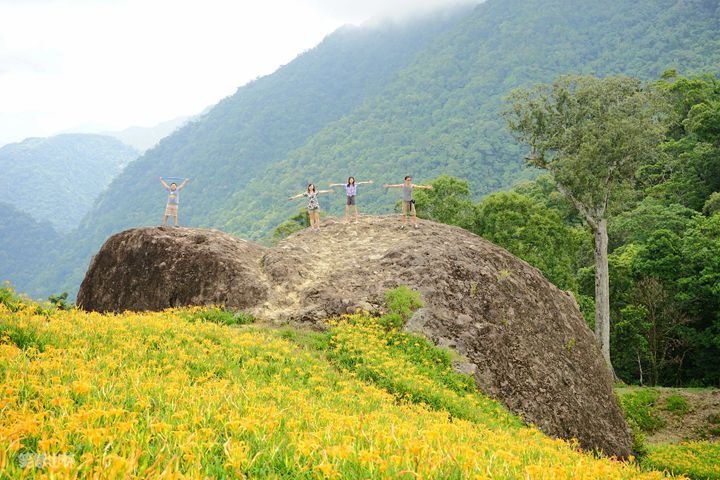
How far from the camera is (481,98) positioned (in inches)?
6388

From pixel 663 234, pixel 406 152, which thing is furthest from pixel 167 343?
pixel 406 152

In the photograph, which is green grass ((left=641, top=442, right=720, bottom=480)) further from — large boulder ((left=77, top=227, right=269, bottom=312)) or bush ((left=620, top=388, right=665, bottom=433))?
large boulder ((left=77, top=227, right=269, bottom=312))

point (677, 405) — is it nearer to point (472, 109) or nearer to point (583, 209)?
point (583, 209)

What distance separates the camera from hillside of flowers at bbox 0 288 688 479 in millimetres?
3174

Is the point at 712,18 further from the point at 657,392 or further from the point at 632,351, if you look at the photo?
the point at 657,392

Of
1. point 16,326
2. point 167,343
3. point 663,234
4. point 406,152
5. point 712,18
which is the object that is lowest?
point 663,234

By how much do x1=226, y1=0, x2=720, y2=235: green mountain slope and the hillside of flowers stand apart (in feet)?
330

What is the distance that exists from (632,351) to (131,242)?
37.5 m

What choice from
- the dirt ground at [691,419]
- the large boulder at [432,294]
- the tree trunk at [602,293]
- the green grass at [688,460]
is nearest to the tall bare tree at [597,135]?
the tree trunk at [602,293]

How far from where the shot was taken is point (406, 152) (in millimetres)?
154250

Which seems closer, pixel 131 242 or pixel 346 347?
pixel 346 347

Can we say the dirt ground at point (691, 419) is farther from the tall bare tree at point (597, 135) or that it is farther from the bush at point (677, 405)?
the tall bare tree at point (597, 135)

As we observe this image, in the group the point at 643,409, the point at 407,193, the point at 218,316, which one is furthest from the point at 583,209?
the point at 218,316

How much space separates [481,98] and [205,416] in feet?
557
